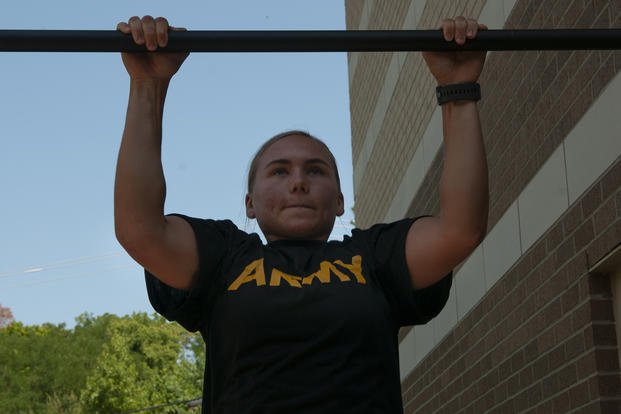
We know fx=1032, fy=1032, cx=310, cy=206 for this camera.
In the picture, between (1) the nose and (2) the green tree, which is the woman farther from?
(2) the green tree

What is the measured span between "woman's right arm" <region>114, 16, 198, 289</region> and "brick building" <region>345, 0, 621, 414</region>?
2.07 m

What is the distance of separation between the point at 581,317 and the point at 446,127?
6.48ft

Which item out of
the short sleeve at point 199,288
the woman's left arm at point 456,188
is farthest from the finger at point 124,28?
the woman's left arm at point 456,188

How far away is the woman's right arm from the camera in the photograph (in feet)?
8.89

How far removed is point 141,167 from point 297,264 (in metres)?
0.50

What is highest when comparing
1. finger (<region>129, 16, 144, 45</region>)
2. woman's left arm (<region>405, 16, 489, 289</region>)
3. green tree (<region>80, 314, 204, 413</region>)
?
green tree (<region>80, 314, 204, 413</region>)

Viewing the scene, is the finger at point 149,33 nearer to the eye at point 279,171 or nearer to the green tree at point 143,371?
the eye at point 279,171

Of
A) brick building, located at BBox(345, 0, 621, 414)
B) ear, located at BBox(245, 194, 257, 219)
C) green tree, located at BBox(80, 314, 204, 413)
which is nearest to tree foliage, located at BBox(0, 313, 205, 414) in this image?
green tree, located at BBox(80, 314, 204, 413)

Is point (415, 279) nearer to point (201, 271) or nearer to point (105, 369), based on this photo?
point (201, 271)

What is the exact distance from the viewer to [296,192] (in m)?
2.96

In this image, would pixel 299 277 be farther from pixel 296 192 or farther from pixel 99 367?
pixel 99 367

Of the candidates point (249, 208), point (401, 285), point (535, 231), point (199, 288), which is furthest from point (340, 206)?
point (535, 231)

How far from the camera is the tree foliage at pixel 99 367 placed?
1521 inches

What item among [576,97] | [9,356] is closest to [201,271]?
[576,97]
